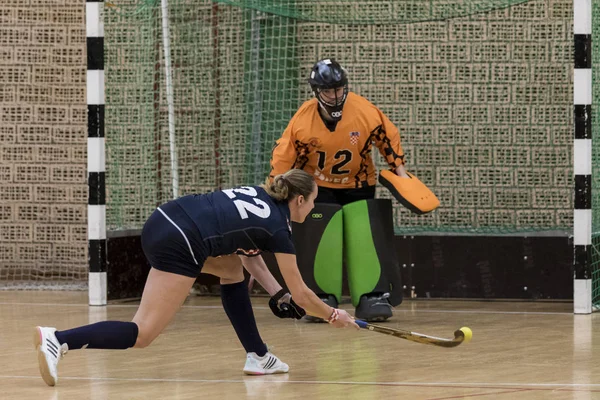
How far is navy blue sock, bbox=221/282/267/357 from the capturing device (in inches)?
229

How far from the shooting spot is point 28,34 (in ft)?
35.3

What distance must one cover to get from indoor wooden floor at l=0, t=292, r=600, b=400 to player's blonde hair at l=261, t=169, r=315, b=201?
0.81 meters

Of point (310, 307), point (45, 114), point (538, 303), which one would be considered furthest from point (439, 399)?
point (45, 114)

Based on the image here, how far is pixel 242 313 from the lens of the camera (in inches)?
229

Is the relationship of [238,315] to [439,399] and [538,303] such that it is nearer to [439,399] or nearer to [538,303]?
[439,399]

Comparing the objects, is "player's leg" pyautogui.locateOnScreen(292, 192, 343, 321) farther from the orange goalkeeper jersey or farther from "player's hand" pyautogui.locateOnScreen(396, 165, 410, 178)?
"player's hand" pyautogui.locateOnScreen(396, 165, 410, 178)

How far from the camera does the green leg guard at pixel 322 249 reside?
7.96 metres

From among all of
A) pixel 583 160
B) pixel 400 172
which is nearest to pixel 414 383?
pixel 400 172

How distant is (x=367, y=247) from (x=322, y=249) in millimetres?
276

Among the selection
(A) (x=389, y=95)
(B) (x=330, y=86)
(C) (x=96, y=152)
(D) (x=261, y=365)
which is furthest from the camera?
(A) (x=389, y=95)

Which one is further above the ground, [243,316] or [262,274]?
[262,274]

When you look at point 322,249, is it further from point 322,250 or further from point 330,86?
point 330,86

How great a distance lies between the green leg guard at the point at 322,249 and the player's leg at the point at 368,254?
0.07 metres

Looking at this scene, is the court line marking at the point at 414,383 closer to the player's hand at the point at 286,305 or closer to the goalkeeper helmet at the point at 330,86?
the player's hand at the point at 286,305
